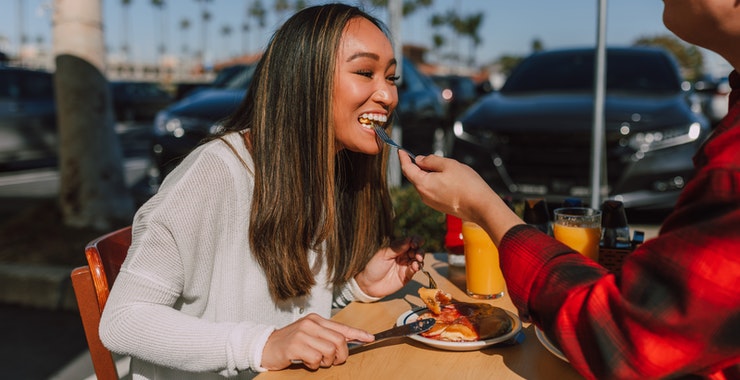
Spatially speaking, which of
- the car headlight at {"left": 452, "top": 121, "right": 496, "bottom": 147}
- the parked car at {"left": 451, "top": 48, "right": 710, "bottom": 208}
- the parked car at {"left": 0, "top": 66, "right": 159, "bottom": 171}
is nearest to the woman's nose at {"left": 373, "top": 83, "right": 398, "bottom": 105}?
the parked car at {"left": 451, "top": 48, "right": 710, "bottom": 208}

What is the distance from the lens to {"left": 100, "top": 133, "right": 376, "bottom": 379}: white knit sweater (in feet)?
4.76

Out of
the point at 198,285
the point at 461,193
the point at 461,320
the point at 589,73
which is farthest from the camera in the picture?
the point at 589,73

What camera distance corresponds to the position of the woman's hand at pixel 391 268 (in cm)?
189

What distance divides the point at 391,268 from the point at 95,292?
2.67ft

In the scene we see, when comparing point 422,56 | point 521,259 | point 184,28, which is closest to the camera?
point 521,259

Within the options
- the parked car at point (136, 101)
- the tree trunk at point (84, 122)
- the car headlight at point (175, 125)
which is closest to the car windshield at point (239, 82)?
the car headlight at point (175, 125)

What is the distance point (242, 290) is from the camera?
176cm

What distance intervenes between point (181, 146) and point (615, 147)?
381cm

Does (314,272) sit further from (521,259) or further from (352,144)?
(521,259)

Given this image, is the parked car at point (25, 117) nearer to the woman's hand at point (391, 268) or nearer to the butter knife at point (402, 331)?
the woman's hand at point (391, 268)

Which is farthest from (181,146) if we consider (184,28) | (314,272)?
(184,28)

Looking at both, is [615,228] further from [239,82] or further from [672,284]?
[239,82]

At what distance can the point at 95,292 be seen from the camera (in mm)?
1572


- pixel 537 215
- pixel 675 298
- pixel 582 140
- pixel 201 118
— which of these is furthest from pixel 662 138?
pixel 675 298
